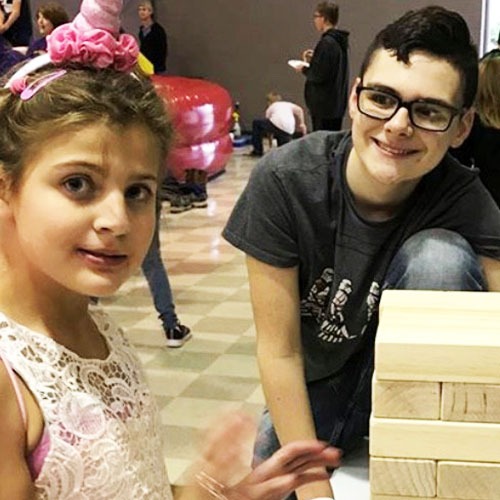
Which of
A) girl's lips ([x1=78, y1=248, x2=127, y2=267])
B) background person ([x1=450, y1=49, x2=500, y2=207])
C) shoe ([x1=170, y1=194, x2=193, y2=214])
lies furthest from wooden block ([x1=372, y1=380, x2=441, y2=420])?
shoe ([x1=170, y1=194, x2=193, y2=214])

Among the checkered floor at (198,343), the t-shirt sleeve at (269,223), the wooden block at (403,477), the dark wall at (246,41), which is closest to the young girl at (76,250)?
the wooden block at (403,477)

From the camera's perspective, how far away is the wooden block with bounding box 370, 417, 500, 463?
92 centimetres

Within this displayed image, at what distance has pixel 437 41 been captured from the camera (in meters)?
1.45

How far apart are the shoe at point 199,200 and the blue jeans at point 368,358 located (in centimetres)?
505

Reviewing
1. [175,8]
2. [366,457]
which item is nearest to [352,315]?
[366,457]

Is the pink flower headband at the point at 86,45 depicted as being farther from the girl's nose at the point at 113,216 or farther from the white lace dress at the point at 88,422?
the white lace dress at the point at 88,422

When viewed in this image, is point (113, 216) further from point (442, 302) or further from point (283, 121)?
point (283, 121)

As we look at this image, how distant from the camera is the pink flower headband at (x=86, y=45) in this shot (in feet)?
3.58

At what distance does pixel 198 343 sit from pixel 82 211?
2838mm

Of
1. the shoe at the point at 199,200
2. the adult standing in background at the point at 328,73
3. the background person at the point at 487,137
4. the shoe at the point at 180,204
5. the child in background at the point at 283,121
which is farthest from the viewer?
the child in background at the point at 283,121

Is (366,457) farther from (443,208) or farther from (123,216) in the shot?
(123,216)

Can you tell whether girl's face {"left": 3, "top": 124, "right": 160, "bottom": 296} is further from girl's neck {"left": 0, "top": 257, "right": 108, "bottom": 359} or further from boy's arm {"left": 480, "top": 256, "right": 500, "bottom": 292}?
boy's arm {"left": 480, "top": 256, "right": 500, "bottom": 292}

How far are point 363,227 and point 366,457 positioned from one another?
47cm

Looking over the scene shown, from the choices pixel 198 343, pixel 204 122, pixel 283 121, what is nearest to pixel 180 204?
pixel 204 122
